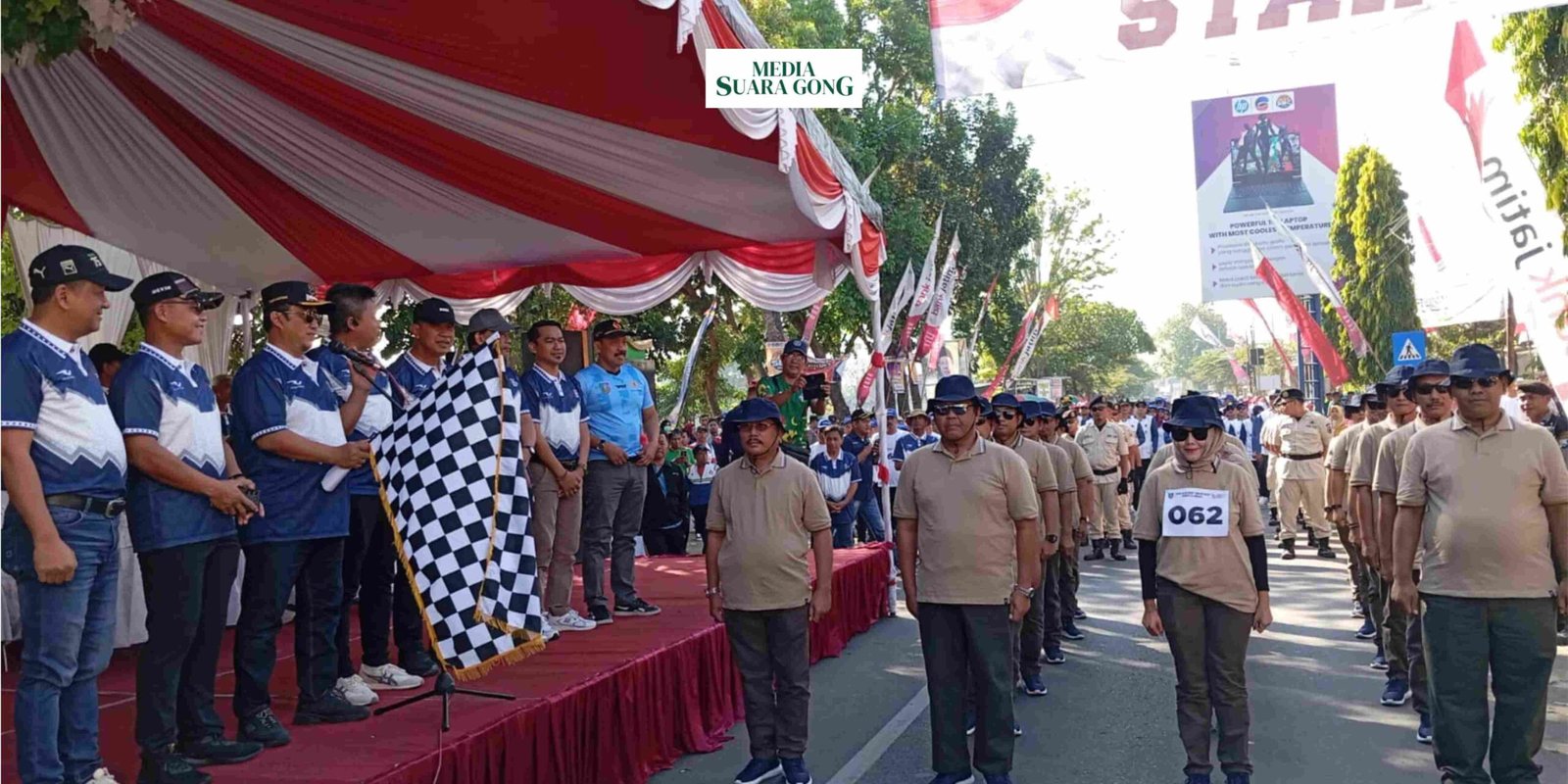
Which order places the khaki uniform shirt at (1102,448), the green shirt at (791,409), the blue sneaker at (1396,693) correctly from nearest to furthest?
the blue sneaker at (1396,693), the green shirt at (791,409), the khaki uniform shirt at (1102,448)

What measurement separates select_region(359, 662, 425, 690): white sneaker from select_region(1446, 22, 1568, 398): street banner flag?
5306 millimetres

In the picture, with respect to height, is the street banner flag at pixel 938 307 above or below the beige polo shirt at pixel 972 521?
above

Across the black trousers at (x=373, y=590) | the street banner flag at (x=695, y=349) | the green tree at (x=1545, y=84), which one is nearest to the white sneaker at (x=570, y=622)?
the black trousers at (x=373, y=590)

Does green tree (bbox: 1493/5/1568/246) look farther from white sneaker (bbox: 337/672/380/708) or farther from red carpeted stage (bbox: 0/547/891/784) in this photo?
white sneaker (bbox: 337/672/380/708)

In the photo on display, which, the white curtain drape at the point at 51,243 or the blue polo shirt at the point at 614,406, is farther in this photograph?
the white curtain drape at the point at 51,243

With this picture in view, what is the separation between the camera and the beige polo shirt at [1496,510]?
4977mm

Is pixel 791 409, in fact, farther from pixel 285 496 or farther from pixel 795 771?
pixel 285 496

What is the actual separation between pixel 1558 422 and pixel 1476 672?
486 centimetres


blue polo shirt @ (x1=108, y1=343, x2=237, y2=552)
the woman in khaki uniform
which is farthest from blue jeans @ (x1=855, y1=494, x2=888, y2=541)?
→ blue polo shirt @ (x1=108, y1=343, x2=237, y2=552)

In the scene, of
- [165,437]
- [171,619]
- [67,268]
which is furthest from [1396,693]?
[67,268]

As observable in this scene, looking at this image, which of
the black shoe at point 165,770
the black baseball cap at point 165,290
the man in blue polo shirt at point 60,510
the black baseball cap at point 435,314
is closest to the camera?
the man in blue polo shirt at point 60,510

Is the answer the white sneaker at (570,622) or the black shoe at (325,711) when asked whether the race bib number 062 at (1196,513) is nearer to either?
the white sneaker at (570,622)

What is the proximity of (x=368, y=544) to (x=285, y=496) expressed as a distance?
0.98 m

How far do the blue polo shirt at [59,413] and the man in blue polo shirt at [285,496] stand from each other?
0.84m
